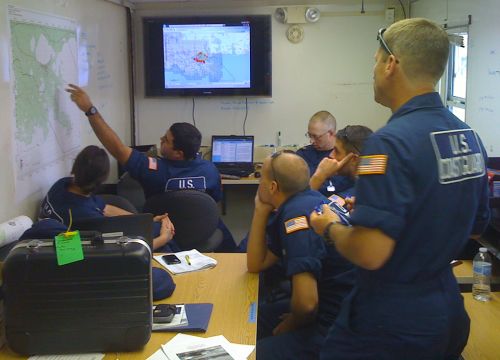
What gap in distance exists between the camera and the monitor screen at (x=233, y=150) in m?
4.82

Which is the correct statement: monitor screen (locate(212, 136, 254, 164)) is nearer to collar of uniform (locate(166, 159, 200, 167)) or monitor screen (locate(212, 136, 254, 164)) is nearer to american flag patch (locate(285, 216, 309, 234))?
collar of uniform (locate(166, 159, 200, 167))

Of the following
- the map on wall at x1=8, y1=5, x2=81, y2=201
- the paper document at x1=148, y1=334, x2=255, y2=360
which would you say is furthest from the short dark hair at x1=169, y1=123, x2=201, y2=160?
the paper document at x1=148, y1=334, x2=255, y2=360

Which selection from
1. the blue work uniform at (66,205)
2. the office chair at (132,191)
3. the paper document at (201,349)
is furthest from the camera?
the office chair at (132,191)

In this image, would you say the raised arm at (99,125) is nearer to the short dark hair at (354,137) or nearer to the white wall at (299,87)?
the short dark hair at (354,137)

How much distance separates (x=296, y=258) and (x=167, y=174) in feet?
5.10

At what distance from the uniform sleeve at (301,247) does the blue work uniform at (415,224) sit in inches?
16.3

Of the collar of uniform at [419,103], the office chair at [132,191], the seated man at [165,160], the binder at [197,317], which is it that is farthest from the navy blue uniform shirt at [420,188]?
the office chair at [132,191]

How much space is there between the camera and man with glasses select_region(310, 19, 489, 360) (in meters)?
1.40

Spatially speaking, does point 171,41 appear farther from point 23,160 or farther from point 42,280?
point 42,280

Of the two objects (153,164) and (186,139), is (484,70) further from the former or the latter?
(153,164)

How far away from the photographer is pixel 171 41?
4734 millimetres

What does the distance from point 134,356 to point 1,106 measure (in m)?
1.52

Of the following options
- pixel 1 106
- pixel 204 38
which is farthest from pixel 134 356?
pixel 204 38

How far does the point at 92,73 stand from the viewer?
3812 mm
